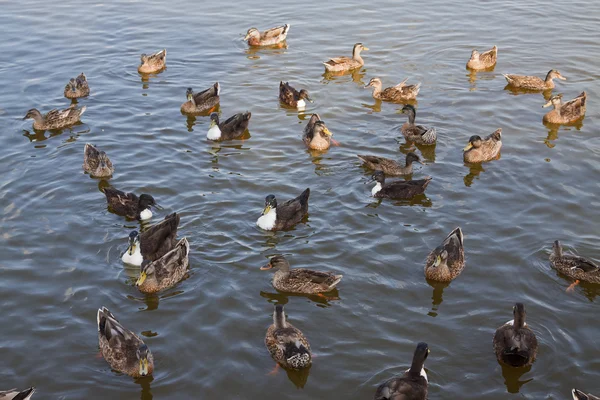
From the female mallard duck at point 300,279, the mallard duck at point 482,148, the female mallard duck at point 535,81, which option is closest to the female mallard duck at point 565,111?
the female mallard duck at point 535,81

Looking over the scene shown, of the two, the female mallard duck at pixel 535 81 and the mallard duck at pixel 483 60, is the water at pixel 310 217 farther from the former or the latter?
the female mallard duck at pixel 535 81

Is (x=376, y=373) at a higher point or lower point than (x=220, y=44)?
lower

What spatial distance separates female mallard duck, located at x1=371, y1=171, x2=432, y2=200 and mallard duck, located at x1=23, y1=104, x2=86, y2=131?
7.90m

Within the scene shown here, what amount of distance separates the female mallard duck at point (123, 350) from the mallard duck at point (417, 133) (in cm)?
852

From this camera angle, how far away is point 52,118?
17141 mm

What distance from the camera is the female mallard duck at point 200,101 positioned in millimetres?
17969

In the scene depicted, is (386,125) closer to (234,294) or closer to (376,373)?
(234,294)

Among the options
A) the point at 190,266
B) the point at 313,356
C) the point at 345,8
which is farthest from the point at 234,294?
the point at 345,8

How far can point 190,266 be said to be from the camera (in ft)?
39.3

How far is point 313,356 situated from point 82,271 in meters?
4.32

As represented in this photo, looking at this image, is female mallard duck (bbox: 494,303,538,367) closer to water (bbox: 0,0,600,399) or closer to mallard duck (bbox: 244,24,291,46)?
water (bbox: 0,0,600,399)

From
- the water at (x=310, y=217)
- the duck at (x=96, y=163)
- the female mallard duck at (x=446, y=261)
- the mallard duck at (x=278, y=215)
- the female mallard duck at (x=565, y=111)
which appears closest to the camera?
the water at (x=310, y=217)

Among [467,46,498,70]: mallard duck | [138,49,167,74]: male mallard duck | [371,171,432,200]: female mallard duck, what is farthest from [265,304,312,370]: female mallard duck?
[467,46,498,70]: mallard duck

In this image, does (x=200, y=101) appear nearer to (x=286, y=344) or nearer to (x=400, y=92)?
(x=400, y=92)
